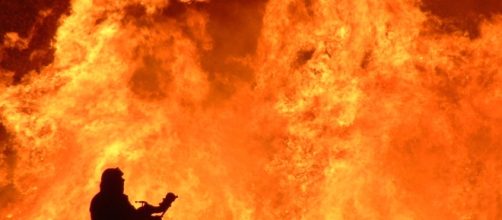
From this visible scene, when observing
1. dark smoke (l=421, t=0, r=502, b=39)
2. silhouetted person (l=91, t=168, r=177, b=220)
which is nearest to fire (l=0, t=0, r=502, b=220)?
dark smoke (l=421, t=0, r=502, b=39)

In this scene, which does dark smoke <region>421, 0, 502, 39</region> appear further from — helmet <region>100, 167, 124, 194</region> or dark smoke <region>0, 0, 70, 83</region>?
helmet <region>100, 167, 124, 194</region>

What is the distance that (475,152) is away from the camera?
12.8 meters

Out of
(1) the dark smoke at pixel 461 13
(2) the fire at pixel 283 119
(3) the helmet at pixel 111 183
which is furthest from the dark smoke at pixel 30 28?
(1) the dark smoke at pixel 461 13

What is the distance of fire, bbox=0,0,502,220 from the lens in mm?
12805

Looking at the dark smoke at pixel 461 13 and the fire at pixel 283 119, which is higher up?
the dark smoke at pixel 461 13

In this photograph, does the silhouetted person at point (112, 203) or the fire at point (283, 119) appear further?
the fire at point (283, 119)

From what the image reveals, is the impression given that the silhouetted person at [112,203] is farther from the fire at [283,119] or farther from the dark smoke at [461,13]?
the dark smoke at [461,13]

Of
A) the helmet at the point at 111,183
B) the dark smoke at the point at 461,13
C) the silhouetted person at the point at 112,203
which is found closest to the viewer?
the silhouetted person at the point at 112,203

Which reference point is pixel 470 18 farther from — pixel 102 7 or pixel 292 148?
pixel 102 7

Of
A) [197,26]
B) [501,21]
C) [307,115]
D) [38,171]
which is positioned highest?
[197,26]

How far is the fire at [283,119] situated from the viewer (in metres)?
12.8

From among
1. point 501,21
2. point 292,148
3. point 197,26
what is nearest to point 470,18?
point 501,21

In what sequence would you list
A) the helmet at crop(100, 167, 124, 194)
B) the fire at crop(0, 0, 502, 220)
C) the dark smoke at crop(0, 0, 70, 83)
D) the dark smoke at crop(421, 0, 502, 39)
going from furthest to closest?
the dark smoke at crop(0, 0, 70, 83), the dark smoke at crop(421, 0, 502, 39), the fire at crop(0, 0, 502, 220), the helmet at crop(100, 167, 124, 194)

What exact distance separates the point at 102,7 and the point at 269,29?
3.86m
